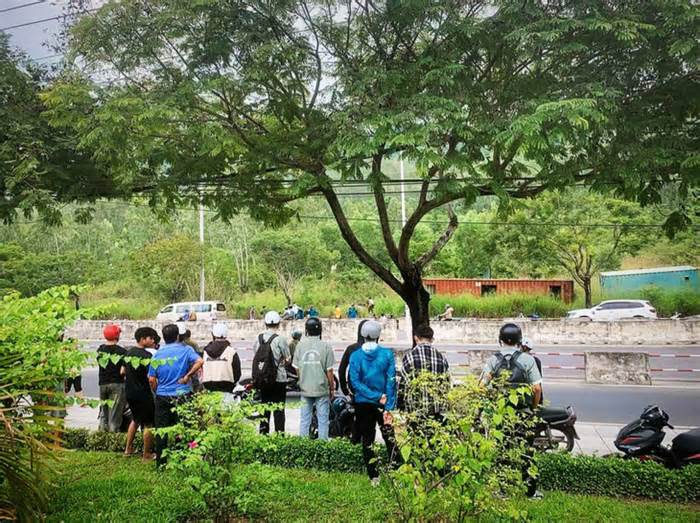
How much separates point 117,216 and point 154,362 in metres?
62.9

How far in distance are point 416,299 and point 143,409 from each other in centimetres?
411

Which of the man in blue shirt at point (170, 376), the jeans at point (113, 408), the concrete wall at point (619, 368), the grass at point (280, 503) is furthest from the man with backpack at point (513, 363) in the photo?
the concrete wall at point (619, 368)

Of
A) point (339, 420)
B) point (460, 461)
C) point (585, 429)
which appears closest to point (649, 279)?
point (585, 429)

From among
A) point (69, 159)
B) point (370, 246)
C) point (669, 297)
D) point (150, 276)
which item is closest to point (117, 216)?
point (150, 276)

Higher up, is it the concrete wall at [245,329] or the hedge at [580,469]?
the concrete wall at [245,329]

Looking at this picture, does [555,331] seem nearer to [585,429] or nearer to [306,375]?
[585,429]

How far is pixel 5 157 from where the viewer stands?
7.78m

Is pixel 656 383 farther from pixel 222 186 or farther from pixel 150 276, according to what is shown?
pixel 150 276

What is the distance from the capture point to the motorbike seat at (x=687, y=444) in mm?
5492

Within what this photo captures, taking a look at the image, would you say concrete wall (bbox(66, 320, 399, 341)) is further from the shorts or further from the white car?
the shorts

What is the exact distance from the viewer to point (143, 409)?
257 inches

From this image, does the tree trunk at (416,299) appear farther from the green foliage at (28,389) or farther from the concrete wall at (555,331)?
the concrete wall at (555,331)

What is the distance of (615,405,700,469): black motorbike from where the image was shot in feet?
18.3

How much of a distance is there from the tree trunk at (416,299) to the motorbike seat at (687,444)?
3737mm
